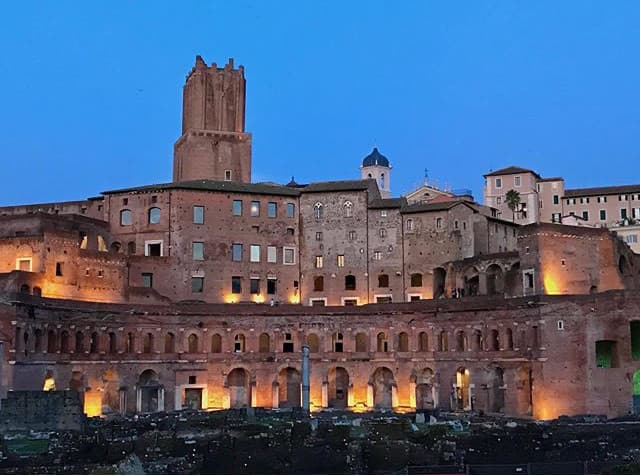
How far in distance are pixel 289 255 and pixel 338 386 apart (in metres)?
13.9

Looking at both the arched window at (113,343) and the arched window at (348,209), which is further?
the arched window at (348,209)

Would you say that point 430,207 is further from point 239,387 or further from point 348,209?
point 239,387

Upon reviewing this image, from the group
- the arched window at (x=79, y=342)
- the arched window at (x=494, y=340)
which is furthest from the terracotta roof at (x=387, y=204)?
the arched window at (x=79, y=342)

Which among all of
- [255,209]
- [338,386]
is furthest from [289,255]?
[338,386]

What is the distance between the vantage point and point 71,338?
6600cm

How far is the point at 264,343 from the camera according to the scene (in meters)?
76.8

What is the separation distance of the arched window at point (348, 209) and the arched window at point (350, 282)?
18.9 feet

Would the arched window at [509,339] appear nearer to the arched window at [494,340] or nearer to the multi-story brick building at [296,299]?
the multi-story brick building at [296,299]

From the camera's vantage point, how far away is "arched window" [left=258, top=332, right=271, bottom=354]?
250 ft

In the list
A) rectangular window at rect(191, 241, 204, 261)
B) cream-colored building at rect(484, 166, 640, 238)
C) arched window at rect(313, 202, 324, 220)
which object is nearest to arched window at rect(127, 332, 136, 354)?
rectangular window at rect(191, 241, 204, 261)

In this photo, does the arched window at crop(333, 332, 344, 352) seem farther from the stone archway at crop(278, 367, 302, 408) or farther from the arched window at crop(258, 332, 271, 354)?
the arched window at crop(258, 332, 271, 354)

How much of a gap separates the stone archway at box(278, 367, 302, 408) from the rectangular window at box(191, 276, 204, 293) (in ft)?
35.9

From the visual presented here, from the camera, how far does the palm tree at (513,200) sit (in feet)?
351

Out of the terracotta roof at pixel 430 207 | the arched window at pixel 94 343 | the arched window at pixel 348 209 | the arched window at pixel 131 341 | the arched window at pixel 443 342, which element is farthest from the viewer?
the arched window at pixel 348 209
